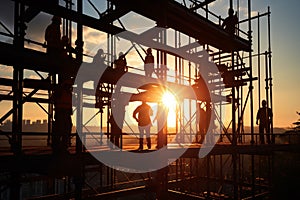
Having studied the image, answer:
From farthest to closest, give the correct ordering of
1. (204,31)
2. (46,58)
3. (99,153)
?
(204,31), (99,153), (46,58)

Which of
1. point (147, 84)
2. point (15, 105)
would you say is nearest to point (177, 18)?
point (147, 84)

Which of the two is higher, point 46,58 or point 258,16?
point 258,16

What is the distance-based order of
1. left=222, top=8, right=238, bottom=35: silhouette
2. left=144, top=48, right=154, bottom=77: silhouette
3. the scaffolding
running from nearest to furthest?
1. the scaffolding
2. left=144, top=48, right=154, bottom=77: silhouette
3. left=222, top=8, right=238, bottom=35: silhouette

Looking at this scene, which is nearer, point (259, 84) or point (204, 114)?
point (204, 114)

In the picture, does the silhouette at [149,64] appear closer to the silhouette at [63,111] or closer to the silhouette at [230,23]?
the silhouette at [230,23]

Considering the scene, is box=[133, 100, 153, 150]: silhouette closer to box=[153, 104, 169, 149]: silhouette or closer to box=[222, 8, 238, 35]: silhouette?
box=[153, 104, 169, 149]: silhouette

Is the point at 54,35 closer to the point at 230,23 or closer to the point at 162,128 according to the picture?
the point at 162,128

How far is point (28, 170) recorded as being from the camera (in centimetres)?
616

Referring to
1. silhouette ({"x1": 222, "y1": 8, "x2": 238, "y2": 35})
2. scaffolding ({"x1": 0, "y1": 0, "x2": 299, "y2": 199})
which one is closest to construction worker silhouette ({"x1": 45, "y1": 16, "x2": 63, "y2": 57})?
scaffolding ({"x1": 0, "y1": 0, "x2": 299, "y2": 199})

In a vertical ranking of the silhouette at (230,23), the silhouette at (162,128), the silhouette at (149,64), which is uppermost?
the silhouette at (230,23)

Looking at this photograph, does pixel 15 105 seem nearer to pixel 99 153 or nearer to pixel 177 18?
pixel 99 153

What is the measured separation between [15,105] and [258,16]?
16204mm

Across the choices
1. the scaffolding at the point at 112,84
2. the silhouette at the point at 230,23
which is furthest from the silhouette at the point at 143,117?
the silhouette at the point at 230,23

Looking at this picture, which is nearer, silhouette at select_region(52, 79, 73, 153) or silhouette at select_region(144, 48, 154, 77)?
silhouette at select_region(52, 79, 73, 153)
